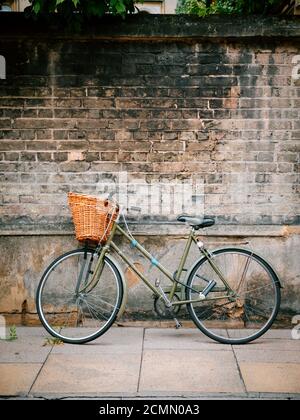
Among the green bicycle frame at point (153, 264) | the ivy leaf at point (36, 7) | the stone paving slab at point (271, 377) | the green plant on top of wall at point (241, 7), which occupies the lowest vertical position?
the stone paving slab at point (271, 377)

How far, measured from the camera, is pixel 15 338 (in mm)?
4871

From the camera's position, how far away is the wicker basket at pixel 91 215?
4.55m

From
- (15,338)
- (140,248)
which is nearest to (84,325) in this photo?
(15,338)

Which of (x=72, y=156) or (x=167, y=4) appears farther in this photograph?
(x=167, y=4)

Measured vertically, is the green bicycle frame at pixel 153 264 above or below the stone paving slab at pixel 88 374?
above

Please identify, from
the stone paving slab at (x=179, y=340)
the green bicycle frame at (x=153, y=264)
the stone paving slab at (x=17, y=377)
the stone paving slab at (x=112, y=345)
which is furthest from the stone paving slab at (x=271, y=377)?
the stone paving slab at (x=17, y=377)

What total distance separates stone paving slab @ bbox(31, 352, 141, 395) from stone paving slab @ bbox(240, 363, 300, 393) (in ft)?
2.83

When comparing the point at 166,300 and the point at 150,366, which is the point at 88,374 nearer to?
the point at 150,366

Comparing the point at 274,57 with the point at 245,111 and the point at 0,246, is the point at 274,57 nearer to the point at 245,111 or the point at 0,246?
the point at 245,111

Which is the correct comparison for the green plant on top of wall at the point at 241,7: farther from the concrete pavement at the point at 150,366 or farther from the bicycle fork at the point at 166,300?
the concrete pavement at the point at 150,366

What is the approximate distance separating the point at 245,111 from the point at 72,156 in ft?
5.69

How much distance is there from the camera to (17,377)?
4.00 m

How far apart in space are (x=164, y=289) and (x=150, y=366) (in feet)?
2.73

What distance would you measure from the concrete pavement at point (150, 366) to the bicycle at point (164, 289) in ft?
0.58
